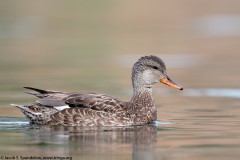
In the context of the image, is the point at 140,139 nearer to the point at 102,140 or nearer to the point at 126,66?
the point at 102,140

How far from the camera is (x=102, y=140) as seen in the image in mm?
11633

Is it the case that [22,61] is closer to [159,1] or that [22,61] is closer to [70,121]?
[70,121]

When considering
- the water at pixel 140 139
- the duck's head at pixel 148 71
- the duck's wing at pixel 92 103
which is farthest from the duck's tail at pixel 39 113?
the duck's head at pixel 148 71

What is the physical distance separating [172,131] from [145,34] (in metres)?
17.7

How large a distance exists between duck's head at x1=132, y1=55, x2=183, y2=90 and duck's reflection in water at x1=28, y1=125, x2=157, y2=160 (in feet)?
3.13

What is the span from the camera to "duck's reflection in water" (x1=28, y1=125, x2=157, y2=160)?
10688mm

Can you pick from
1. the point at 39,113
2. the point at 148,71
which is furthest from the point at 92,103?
the point at 148,71

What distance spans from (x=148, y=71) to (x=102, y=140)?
7.53ft

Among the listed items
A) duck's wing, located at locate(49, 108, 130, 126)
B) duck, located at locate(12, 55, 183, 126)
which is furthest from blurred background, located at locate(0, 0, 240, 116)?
duck's wing, located at locate(49, 108, 130, 126)

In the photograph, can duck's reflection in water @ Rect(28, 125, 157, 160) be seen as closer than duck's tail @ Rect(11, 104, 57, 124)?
Yes

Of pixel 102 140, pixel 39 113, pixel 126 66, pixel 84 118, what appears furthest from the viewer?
pixel 126 66

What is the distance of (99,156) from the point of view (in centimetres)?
1039

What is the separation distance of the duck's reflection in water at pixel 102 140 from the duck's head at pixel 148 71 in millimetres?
953

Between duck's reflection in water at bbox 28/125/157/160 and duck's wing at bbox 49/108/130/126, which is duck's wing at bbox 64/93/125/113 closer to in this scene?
duck's wing at bbox 49/108/130/126
